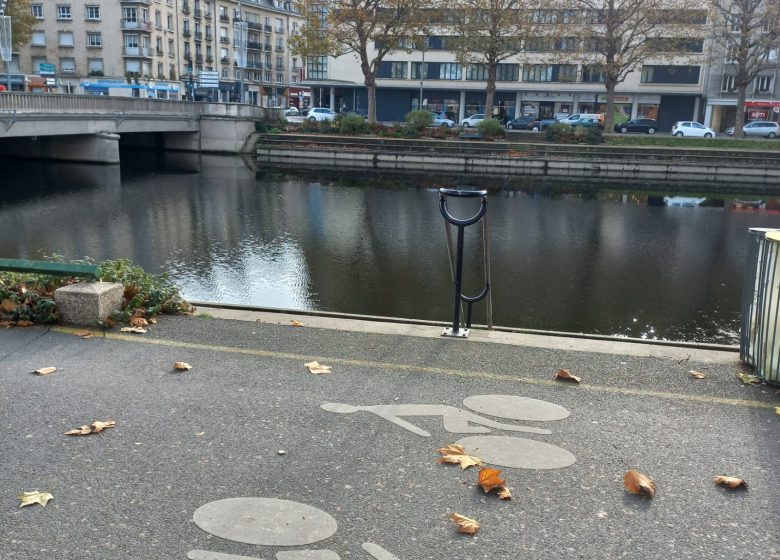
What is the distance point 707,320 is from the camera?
558 inches

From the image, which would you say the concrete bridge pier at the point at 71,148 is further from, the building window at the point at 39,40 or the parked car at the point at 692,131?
the building window at the point at 39,40

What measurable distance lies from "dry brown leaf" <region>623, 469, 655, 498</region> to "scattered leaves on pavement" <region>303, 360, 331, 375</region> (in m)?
2.98

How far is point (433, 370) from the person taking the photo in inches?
276

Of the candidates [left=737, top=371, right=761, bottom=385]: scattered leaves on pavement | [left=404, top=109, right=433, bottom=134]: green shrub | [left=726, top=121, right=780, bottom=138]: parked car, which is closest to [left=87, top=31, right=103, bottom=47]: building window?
[left=404, top=109, right=433, bottom=134]: green shrub

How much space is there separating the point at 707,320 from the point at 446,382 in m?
9.28

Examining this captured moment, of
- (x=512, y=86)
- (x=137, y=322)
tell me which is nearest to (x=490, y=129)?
(x=512, y=86)

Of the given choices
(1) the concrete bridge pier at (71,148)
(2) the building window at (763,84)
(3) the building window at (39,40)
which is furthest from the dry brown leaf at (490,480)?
(3) the building window at (39,40)

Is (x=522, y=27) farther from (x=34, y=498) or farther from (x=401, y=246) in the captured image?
(x=34, y=498)

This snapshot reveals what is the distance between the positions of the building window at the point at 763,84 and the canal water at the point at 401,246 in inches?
1735

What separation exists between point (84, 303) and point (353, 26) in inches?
1957

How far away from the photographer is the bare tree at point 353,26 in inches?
2111

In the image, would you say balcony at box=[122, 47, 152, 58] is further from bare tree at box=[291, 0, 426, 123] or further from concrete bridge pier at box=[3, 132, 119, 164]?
concrete bridge pier at box=[3, 132, 119, 164]

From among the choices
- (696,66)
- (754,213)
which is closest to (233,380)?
(754,213)

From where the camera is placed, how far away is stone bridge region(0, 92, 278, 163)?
3583 centimetres
